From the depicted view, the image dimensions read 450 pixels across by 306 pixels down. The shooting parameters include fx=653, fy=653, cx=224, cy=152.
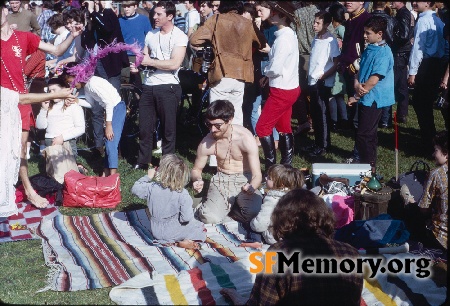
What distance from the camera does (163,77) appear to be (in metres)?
7.77

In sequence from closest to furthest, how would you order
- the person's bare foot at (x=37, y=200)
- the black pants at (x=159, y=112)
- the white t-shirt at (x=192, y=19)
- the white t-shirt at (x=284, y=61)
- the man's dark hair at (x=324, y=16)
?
1. the person's bare foot at (x=37, y=200)
2. the white t-shirt at (x=284, y=61)
3. the black pants at (x=159, y=112)
4. the man's dark hair at (x=324, y=16)
5. the white t-shirt at (x=192, y=19)

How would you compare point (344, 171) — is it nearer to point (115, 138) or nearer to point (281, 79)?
point (281, 79)

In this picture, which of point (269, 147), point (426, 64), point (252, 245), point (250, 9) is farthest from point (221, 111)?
point (426, 64)

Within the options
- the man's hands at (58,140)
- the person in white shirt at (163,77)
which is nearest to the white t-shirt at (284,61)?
the person in white shirt at (163,77)

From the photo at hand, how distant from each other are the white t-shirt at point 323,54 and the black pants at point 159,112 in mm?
1809

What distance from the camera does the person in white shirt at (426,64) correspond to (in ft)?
27.8

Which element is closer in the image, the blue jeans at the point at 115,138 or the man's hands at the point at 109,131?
the man's hands at the point at 109,131

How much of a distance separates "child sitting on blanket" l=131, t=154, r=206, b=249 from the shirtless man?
48cm

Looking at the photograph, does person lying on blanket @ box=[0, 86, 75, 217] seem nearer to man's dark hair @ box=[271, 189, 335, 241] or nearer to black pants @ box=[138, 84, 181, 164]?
black pants @ box=[138, 84, 181, 164]

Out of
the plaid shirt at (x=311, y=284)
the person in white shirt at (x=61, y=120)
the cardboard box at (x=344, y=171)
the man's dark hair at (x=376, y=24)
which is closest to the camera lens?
the plaid shirt at (x=311, y=284)

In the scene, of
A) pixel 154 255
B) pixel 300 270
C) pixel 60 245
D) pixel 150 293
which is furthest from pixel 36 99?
pixel 300 270

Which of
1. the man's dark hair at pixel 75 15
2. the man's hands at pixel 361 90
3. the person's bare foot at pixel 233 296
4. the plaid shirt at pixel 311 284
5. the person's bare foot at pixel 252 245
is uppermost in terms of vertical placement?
the man's dark hair at pixel 75 15

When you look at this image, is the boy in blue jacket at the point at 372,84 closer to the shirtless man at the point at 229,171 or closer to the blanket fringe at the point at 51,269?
the shirtless man at the point at 229,171

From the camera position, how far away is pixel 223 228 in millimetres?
6422
